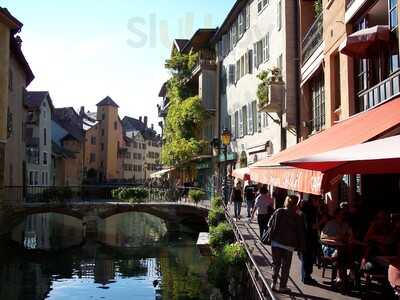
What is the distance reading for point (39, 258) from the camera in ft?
97.7

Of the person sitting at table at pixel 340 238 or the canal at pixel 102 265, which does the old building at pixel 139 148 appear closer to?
the canal at pixel 102 265

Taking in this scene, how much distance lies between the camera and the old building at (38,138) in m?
51.5

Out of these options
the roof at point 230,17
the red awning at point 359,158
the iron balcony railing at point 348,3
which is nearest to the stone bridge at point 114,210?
the roof at point 230,17

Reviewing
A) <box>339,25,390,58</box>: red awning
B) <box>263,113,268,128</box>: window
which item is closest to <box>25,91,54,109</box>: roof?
<box>263,113,268,128</box>: window

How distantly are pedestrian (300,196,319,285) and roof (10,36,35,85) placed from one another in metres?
27.0

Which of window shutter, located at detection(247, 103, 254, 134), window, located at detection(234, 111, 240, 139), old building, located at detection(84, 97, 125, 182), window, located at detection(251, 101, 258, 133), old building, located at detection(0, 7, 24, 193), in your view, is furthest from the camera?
old building, located at detection(84, 97, 125, 182)

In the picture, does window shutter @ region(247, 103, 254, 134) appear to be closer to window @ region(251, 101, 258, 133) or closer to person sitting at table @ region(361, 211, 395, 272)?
window @ region(251, 101, 258, 133)

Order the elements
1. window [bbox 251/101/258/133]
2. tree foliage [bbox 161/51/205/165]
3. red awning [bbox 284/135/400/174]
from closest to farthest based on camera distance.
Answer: red awning [bbox 284/135/400/174] → window [bbox 251/101/258/133] → tree foliage [bbox 161/51/205/165]

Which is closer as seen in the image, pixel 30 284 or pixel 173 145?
pixel 30 284

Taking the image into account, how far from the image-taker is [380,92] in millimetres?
12352

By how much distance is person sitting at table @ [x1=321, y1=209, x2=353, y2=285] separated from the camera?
10008mm

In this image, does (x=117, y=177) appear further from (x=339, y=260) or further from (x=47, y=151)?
(x=339, y=260)

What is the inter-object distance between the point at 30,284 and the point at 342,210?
52.6 ft

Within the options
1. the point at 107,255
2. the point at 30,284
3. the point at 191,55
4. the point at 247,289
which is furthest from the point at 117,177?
the point at 247,289
